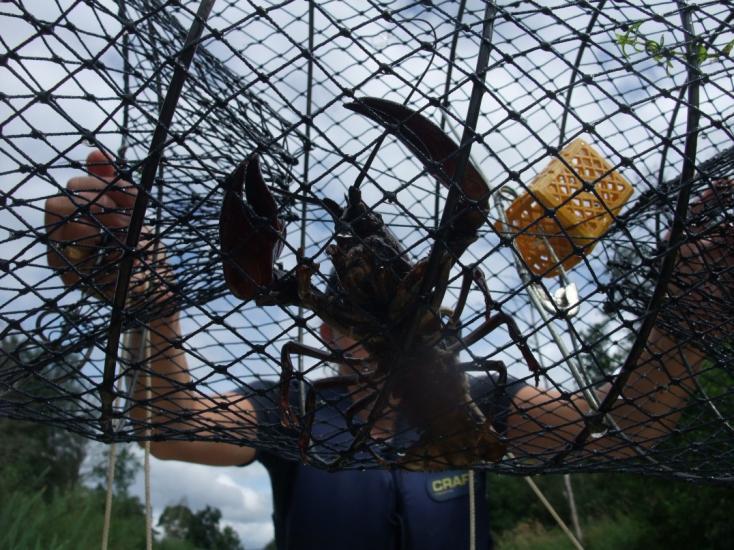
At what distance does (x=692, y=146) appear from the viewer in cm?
77

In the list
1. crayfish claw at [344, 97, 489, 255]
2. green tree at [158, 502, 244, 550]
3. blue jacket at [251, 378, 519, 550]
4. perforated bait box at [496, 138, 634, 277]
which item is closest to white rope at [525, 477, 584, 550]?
→ blue jacket at [251, 378, 519, 550]

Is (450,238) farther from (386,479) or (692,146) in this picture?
(386,479)

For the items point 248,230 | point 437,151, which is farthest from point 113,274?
point 437,151

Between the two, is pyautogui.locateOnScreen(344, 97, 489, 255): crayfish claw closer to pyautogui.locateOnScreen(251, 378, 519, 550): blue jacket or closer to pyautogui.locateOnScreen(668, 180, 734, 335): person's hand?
pyautogui.locateOnScreen(668, 180, 734, 335): person's hand

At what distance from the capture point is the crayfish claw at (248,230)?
771mm

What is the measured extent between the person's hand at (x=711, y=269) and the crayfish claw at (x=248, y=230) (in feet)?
1.58

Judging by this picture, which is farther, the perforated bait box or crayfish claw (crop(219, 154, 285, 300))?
the perforated bait box

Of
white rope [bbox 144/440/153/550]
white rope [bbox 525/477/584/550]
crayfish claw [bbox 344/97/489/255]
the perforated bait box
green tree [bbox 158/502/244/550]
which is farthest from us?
green tree [bbox 158/502/244/550]

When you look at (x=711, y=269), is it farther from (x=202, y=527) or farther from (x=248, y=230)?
(x=202, y=527)

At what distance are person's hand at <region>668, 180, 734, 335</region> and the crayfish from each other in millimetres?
226

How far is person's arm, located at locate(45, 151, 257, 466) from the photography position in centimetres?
84

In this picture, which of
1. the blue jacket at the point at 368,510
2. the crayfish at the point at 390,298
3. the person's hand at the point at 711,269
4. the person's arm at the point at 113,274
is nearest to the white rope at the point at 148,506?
the person's arm at the point at 113,274

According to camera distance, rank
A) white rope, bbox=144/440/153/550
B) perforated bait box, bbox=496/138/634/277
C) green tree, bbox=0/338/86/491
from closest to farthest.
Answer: perforated bait box, bbox=496/138/634/277 < white rope, bbox=144/440/153/550 < green tree, bbox=0/338/86/491

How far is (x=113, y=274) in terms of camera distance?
1.23 meters
